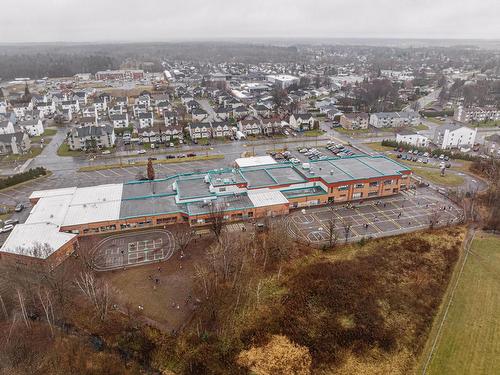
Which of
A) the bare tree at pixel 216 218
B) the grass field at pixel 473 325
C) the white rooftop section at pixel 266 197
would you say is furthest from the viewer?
the white rooftop section at pixel 266 197

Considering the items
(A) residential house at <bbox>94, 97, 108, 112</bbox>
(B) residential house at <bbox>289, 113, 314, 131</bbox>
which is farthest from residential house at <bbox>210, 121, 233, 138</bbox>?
(A) residential house at <bbox>94, 97, 108, 112</bbox>

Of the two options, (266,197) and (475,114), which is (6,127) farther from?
(475,114)

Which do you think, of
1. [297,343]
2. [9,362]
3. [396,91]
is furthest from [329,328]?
[396,91]

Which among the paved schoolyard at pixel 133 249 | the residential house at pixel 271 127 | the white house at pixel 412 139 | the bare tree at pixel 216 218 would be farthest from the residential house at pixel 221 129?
the paved schoolyard at pixel 133 249

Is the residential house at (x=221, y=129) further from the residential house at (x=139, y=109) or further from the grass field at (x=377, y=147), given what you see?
the grass field at (x=377, y=147)

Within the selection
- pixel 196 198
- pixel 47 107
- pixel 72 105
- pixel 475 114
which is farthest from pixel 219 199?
pixel 47 107

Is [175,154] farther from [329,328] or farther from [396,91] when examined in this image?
[396,91]

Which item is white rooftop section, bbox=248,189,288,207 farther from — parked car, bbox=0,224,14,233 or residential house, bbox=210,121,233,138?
residential house, bbox=210,121,233,138
